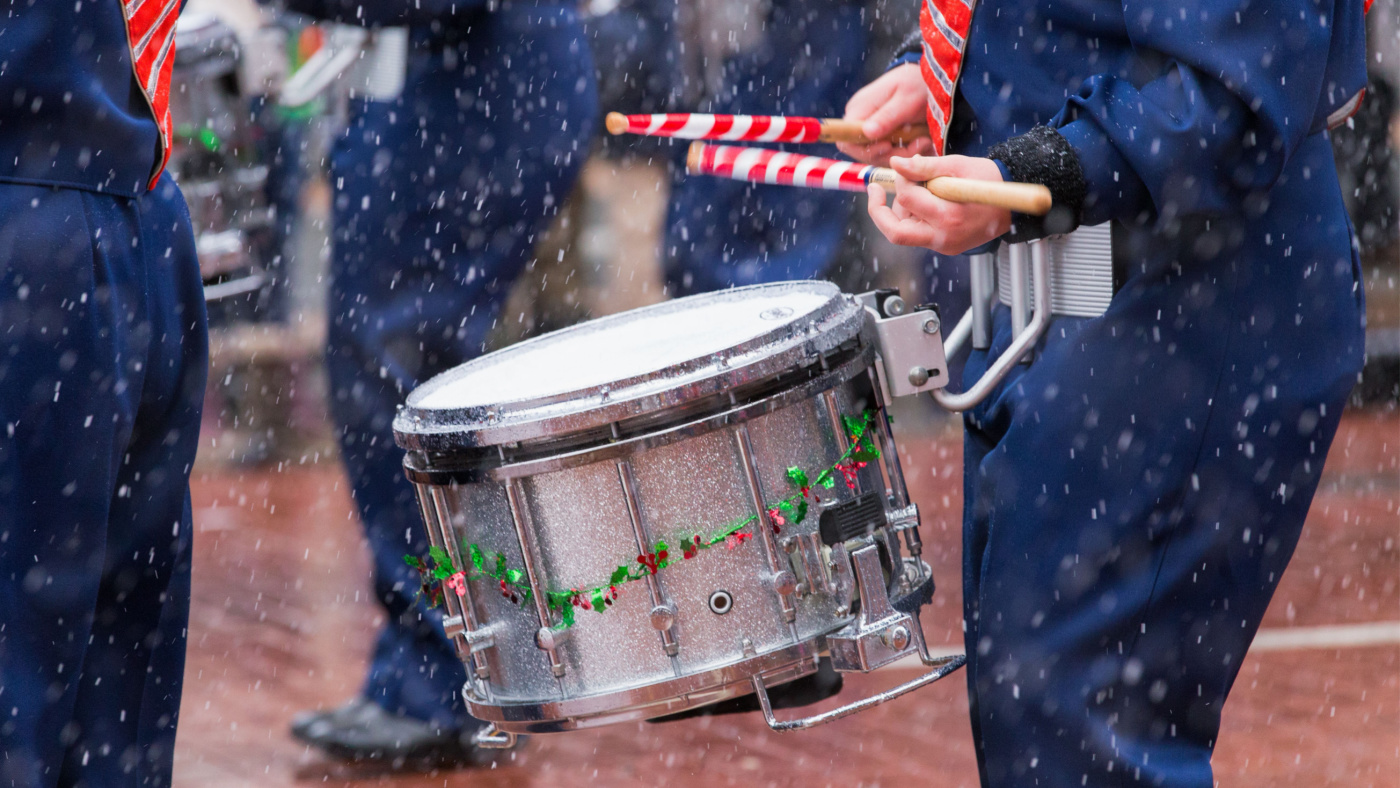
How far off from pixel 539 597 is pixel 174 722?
621mm

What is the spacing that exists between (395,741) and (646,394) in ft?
4.95

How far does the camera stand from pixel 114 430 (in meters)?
1.79

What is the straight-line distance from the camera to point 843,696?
304cm

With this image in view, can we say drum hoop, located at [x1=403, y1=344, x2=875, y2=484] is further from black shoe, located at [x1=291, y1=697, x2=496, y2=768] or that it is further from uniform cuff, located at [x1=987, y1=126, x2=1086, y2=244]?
black shoe, located at [x1=291, y1=697, x2=496, y2=768]

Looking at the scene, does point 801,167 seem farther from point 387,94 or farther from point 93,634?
point 387,94

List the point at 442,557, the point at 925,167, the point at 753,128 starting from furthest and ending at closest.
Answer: the point at 753,128 < the point at 442,557 < the point at 925,167

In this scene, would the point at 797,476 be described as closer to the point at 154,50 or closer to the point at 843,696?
the point at 154,50

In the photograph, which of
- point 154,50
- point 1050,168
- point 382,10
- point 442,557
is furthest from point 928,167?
point 382,10

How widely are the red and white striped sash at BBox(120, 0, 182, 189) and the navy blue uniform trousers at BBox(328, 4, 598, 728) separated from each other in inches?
41.2

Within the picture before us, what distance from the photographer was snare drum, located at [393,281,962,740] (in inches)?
67.9

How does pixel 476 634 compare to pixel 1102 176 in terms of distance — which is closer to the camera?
pixel 1102 176

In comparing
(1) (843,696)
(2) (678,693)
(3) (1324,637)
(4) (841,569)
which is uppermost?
(4) (841,569)

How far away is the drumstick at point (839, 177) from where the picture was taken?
1.50 metres

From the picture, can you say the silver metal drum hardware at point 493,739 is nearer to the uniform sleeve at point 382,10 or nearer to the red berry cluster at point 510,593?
the red berry cluster at point 510,593
